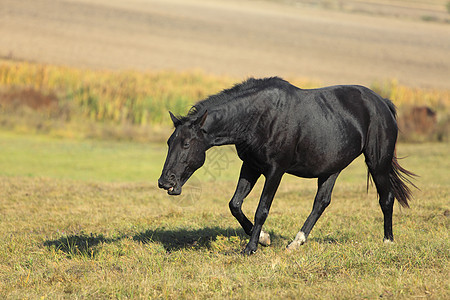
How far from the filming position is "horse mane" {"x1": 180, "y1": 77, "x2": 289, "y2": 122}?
611cm

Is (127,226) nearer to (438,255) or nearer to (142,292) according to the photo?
(142,292)

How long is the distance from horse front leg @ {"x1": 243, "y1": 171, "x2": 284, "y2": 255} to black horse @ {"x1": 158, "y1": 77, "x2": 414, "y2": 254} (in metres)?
0.01

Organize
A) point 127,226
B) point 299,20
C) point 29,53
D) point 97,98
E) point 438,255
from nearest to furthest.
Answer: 1. point 438,255
2. point 127,226
3. point 97,98
4. point 29,53
5. point 299,20

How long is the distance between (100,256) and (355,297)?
2945 mm

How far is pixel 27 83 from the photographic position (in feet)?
73.2

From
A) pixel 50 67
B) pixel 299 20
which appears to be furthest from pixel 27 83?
pixel 299 20

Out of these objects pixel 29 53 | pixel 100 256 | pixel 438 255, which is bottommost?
pixel 29 53

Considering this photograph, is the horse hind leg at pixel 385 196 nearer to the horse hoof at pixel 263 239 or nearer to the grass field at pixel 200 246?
the grass field at pixel 200 246

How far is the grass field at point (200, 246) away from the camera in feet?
17.0

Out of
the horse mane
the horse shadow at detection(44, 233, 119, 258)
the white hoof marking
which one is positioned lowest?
the horse shadow at detection(44, 233, 119, 258)

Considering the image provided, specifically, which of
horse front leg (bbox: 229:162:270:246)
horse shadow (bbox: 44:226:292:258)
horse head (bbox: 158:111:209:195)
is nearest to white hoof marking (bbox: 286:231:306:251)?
horse shadow (bbox: 44:226:292:258)

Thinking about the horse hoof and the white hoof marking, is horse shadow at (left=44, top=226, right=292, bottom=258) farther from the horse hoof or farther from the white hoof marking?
the white hoof marking

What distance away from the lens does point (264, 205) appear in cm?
643

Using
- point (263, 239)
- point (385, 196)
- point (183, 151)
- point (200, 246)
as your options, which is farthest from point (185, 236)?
point (385, 196)
